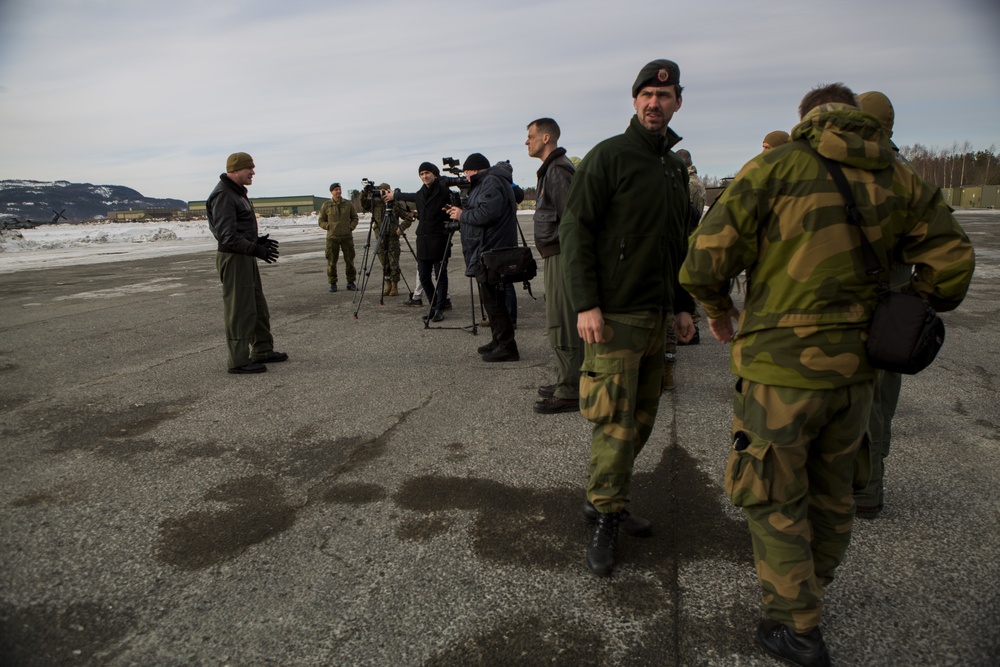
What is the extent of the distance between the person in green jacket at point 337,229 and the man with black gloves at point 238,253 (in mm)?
5345

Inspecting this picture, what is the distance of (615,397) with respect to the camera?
2762mm

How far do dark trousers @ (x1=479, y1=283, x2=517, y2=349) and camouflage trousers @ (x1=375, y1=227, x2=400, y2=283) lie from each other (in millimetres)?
4723

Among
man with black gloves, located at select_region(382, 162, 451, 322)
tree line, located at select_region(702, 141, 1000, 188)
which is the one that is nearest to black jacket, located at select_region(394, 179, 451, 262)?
man with black gloves, located at select_region(382, 162, 451, 322)

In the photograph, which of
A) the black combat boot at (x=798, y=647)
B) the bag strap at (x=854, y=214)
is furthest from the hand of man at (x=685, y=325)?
the black combat boot at (x=798, y=647)

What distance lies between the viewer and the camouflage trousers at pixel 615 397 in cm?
278

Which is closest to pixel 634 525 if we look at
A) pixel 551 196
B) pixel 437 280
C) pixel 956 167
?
pixel 551 196

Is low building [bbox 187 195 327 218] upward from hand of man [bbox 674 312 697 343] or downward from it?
upward

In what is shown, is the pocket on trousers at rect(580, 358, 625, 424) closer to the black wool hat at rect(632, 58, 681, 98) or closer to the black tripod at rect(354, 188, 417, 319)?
the black wool hat at rect(632, 58, 681, 98)

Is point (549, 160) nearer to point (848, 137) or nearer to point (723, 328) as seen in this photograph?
point (723, 328)

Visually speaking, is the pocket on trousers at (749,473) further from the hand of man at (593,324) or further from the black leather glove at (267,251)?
the black leather glove at (267,251)

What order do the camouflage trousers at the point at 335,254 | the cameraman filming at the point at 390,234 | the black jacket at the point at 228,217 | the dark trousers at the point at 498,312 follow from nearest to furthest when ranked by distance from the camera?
the black jacket at the point at 228,217 < the dark trousers at the point at 498,312 < the cameraman filming at the point at 390,234 < the camouflage trousers at the point at 335,254

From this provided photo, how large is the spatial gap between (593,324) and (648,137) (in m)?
0.89

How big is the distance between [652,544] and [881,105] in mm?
2236

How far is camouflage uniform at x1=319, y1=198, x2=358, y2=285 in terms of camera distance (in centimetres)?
1160
